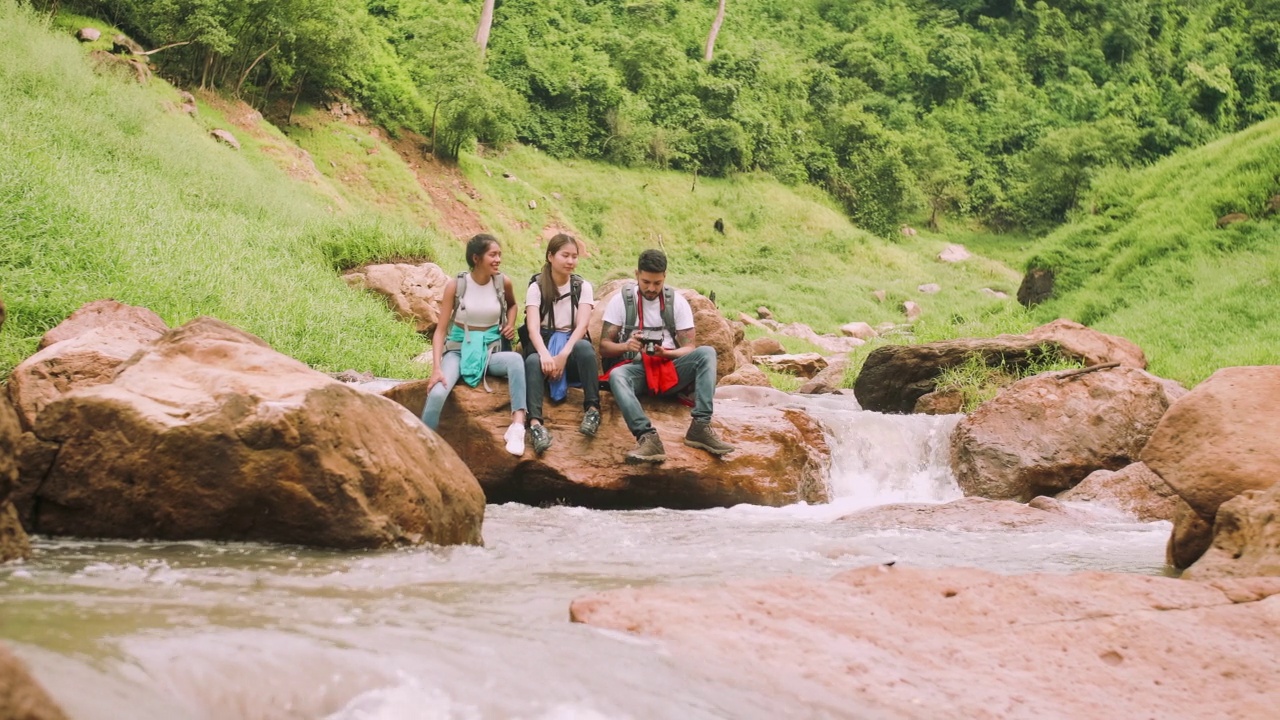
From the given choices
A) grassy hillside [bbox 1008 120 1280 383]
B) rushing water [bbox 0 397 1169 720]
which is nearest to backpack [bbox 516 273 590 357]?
rushing water [bbox 0 397 1169 720]

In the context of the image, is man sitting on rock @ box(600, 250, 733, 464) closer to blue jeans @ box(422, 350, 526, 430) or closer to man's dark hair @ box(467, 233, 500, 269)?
blue jeans @ box(422, 350, 526, 430)

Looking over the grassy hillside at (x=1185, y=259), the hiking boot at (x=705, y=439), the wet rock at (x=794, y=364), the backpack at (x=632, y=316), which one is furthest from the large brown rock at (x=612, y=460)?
the wet rock at (x=794, y=364)

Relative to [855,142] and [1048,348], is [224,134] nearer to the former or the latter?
[1048,348]

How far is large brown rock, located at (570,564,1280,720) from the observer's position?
3.02 meters

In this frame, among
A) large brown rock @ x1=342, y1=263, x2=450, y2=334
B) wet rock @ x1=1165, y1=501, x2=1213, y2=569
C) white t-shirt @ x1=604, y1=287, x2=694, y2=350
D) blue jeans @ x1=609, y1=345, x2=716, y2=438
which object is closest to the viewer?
wet rock @ x1=1165, y1=501, x2=1213, y2=569

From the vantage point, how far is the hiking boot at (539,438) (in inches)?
295

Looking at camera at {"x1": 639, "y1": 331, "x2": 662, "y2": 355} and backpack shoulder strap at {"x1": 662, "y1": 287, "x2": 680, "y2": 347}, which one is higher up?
backpack shoulder strap at {"x1": 662, "y1": 287, "x2": 680, "y2": 347}

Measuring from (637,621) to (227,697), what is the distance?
1316mm

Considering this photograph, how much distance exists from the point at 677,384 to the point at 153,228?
9.09 m

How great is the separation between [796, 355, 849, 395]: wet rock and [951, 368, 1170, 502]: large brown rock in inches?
208

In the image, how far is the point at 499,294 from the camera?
7.85m

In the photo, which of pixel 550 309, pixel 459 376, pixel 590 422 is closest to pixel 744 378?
pixel 550 309

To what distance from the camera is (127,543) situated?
185 inches

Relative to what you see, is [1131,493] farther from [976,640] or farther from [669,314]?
[976,640]
